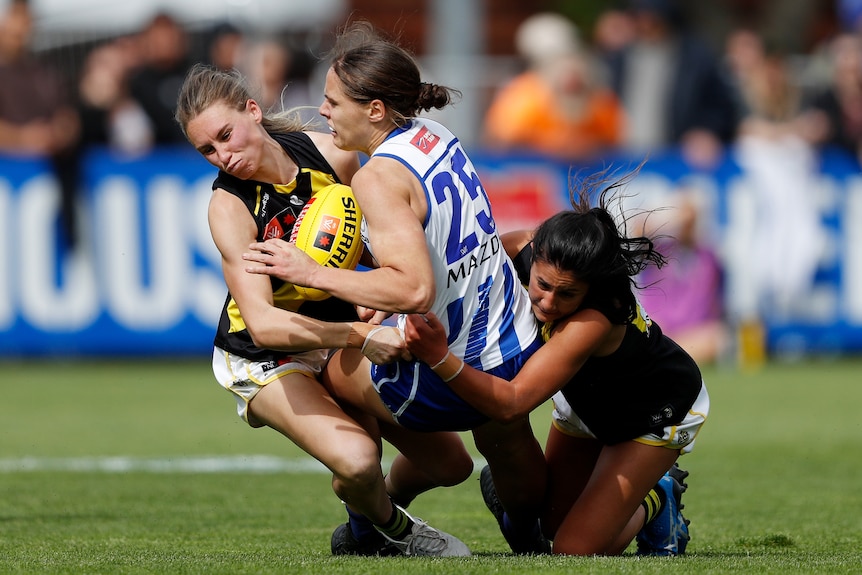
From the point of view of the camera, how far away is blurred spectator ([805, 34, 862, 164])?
47.8ft

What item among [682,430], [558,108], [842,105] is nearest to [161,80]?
[558,108]

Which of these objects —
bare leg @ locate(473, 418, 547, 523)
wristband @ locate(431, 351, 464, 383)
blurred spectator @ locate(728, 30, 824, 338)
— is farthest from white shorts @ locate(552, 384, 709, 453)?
blurred spectator @ locate(728, 30, 824, 338)

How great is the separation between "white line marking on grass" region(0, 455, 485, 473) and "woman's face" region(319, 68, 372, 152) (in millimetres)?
3181

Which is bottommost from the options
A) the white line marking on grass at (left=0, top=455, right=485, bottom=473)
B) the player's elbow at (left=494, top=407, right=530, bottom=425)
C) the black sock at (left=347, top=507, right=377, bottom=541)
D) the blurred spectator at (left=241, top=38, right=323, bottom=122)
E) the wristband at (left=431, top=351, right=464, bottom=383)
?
the white line marking on grass at (left=0, top=455, right=485, bottom=473)

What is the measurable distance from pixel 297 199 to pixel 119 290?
786 cm

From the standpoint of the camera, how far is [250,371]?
5668mm

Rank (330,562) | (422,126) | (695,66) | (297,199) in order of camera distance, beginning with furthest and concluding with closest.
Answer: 1. (695,66)
2. (297,199)
3. (422,126)
4. (330,562)

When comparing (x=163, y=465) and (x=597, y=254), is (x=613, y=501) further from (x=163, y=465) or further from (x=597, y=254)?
(x=163, y=465)

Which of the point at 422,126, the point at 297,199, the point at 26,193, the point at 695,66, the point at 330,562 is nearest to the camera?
the point at 330,562

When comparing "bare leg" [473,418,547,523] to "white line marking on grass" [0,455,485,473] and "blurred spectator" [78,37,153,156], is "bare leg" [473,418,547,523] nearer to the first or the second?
"white line marking on grass" [0,455,485,473]

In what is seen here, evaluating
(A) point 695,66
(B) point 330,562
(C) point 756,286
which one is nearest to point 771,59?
(A) point 695,66

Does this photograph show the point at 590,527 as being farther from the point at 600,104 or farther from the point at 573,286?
the point at 600,104

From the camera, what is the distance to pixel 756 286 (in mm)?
13797

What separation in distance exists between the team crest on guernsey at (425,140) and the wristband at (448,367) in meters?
0.75
